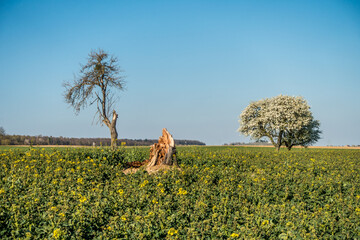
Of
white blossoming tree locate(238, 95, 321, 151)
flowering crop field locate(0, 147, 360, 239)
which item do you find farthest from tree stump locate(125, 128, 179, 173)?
white blossoming tree locate(238, 95, 321, 151)

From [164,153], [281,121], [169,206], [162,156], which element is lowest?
[169,206]

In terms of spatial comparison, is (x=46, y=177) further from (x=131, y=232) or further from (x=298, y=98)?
Answer: (x=298, y=98)

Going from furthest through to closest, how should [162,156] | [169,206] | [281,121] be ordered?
[281,121], [162,156], [169,206]

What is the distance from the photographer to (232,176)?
1143cm

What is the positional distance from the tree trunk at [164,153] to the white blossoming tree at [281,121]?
26030 millimetres

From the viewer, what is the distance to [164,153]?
13828 millimetres

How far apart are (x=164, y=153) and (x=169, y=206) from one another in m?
6.33

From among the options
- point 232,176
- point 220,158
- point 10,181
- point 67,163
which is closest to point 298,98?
point 220,158

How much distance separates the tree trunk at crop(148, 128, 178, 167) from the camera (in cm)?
1353

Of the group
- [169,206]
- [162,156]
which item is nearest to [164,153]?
[162,156]

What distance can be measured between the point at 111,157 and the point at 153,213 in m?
8.21

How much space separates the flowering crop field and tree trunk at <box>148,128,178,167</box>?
2037 millimetres

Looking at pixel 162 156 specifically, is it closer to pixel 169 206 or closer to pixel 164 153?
pixel 164 153

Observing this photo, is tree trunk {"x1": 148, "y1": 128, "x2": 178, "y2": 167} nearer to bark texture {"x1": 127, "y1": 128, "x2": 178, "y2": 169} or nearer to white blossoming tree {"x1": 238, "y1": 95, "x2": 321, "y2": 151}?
bark texture {"x1": 127, "y1": 128, "x2": 178, "y2": 169}
